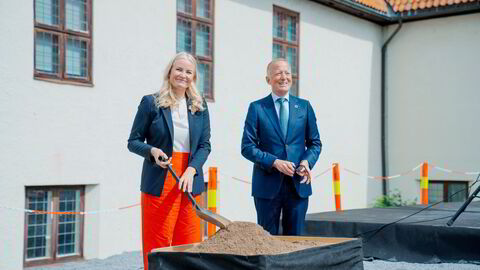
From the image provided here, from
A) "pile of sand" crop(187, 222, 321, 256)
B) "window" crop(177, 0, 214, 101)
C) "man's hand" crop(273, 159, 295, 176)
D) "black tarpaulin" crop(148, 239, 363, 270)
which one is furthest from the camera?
"window" crop(177, 0, 214, 101)

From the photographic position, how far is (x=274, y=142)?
183 inches

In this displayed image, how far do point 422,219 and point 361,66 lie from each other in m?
7.26

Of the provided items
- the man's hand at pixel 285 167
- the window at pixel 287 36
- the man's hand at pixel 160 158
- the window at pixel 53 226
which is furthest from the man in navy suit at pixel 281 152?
the window at pixel 287 36

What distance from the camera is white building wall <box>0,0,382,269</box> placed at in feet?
25.1

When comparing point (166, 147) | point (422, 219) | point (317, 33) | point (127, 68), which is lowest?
point (422, 219)

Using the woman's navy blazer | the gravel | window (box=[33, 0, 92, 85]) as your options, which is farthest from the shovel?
window (box=[33, 0, 92, 85])

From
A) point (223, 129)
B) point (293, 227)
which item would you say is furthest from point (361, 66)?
point (293, 227)

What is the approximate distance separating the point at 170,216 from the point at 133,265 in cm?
394

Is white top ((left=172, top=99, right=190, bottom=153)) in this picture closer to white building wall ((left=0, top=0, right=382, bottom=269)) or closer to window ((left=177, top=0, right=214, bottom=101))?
white building wall ((left=0, top=0, right=382, bottom=269))

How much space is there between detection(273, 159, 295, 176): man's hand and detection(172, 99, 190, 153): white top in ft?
1.99

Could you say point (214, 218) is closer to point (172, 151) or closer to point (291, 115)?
point (172, 151)

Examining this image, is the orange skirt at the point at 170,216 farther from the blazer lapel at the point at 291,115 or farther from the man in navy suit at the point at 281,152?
the blazer lapel at the point at 291,115

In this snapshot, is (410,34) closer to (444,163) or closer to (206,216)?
(444,163)

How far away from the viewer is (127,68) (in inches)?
355
